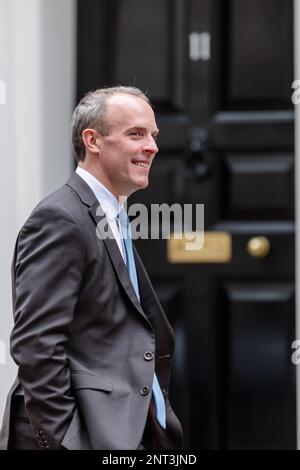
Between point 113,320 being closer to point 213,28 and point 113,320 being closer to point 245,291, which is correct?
point 245,291

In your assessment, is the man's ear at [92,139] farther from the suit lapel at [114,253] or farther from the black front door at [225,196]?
the black front door at [225,196]

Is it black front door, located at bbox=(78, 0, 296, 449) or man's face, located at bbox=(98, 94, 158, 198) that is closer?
man's face, located at bbox=(98, 94, 158, 198)

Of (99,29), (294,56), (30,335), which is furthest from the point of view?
(99,29)

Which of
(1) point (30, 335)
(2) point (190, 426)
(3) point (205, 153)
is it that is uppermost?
(3) point (205, 153)

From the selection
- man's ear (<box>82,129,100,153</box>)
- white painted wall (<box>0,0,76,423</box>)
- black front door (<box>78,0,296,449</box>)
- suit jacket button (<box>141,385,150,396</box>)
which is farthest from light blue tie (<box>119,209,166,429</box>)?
Answer: black front door (<box>78,0,296,449</box>)

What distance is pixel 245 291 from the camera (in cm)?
444

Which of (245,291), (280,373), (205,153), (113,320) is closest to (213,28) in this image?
(205,153)

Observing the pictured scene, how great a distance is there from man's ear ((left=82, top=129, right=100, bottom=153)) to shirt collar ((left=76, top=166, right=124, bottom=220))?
7 cm

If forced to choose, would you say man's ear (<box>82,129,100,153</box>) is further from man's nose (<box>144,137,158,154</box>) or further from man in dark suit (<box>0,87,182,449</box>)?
man's nose (<box>144,137,158,154</box>)

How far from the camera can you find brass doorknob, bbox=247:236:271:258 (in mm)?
4395

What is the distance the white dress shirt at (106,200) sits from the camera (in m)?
2.83

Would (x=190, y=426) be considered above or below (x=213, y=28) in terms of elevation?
below

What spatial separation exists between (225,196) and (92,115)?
1.72 metres

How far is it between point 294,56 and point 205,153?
576 millimetres
